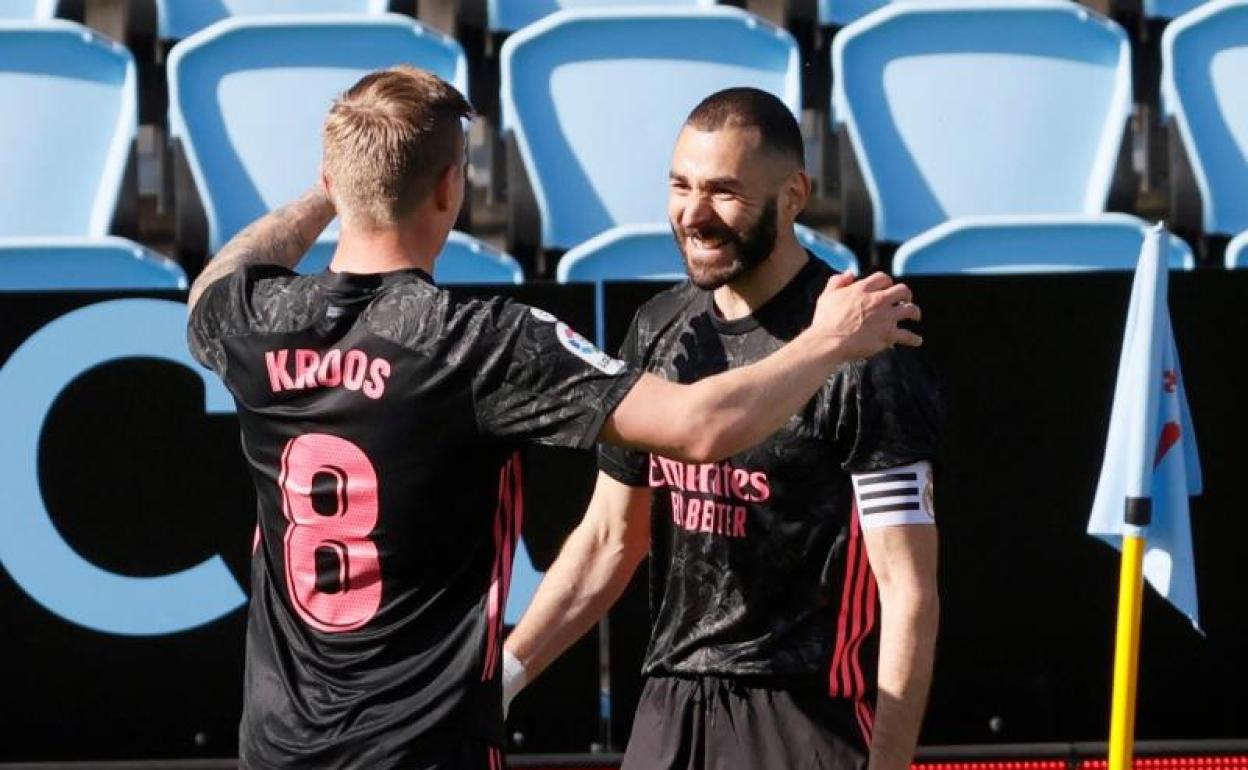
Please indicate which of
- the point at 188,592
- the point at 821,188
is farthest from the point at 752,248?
the point at 821,188

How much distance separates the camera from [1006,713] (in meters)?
5.29

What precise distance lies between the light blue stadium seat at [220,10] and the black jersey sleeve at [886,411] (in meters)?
4.19

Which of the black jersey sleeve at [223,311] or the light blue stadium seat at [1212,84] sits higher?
the light blue stadium seat at [1212,84]

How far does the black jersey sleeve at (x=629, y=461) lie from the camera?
3969 millimetres

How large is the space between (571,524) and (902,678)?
1.91 m

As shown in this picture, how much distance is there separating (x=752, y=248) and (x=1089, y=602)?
6.31ft

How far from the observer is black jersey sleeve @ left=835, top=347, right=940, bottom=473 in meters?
3.60

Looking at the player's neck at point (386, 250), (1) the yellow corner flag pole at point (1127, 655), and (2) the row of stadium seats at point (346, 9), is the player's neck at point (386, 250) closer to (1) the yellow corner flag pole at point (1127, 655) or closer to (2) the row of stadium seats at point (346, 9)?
(1) the yellow corner flag pole at point (1127, 655)

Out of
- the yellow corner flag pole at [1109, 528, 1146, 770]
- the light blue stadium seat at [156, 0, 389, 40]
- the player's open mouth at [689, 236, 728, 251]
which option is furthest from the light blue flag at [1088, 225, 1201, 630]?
the light blue stadium seat at [156, 0, 389, 40]

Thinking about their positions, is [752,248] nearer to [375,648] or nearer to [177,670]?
[375,648]

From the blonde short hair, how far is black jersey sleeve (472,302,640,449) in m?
0.24

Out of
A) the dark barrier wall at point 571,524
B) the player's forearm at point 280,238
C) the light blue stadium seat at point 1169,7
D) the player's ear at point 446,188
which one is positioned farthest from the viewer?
the light blue stadium seat at point 1169,7

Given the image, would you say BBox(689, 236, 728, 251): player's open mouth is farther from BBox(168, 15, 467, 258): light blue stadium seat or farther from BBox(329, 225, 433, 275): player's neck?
BBox(168, 15, 467, 258): light blue stadium seat

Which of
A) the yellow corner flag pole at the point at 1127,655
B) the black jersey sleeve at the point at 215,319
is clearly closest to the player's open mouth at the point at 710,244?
the black jersey sleeve at the point at 215,319
